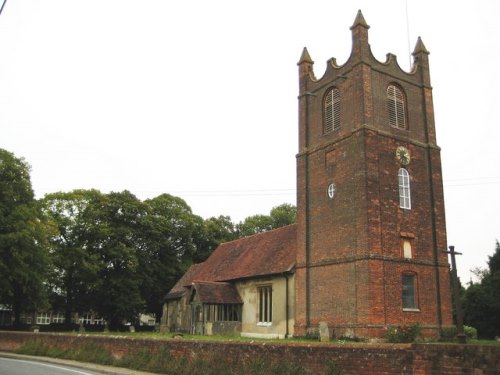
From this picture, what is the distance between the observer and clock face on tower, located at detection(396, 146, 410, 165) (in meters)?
27.1

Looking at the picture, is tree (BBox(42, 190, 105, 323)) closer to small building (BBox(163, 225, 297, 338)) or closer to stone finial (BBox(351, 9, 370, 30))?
small building (BBox(163, 225, 297, 338))

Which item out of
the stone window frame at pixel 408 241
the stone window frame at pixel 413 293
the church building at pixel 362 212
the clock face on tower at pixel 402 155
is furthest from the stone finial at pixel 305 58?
the stone window frame at pixel 413 293

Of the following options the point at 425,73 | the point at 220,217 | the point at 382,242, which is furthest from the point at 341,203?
the point at 220,217

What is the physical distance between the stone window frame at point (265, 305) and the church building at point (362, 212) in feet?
0.23

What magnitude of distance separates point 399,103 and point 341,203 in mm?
6858

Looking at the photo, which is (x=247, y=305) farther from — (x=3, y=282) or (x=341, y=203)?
(x=3, y=282)

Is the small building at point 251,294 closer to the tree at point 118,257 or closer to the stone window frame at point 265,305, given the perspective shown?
the stone window frame at point 265,305

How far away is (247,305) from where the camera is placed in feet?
110

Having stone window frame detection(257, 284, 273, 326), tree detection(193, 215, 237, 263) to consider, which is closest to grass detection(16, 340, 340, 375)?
stone window frame detection(257, 284, 273, 326)

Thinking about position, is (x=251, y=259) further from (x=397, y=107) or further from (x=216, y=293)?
(x=397, y=107)

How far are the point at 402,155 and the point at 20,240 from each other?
85.9 ft

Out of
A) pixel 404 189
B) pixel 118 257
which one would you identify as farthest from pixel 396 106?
pixel 118 257

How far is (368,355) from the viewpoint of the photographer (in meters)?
11.0

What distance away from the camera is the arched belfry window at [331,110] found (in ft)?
93.8
